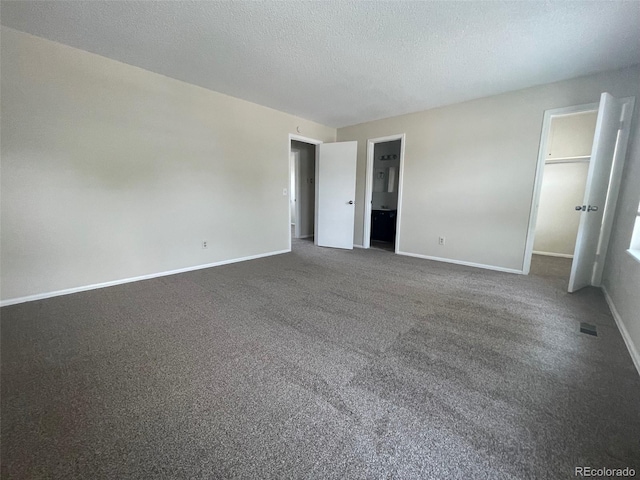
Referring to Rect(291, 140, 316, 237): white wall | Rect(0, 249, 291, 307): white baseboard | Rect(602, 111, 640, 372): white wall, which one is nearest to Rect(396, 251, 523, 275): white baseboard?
Rect(602, 111, 640, 372): white wall

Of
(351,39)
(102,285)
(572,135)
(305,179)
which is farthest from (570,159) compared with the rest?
(102,285)

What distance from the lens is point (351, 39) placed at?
2.28 meters

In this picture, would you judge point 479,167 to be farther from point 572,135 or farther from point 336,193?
point 336,193

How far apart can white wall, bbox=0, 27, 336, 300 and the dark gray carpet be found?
588mm

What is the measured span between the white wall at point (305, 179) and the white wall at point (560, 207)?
456 cm

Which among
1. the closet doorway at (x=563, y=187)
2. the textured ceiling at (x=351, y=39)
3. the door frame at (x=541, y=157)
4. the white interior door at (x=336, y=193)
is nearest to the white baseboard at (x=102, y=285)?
the white interior door at (x=336, y=193)

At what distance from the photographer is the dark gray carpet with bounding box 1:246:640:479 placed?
1.00m

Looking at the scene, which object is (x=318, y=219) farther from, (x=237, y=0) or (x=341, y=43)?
(x=237, y=0)

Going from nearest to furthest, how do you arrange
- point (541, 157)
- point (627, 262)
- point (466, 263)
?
point (627, 262) → point (541, 157) → point (466, 263)

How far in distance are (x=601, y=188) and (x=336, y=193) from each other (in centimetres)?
367

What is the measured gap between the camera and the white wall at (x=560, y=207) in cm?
429

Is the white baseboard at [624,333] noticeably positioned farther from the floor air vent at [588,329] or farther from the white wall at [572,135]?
the white wall at [572,135]

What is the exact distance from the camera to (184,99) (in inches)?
127

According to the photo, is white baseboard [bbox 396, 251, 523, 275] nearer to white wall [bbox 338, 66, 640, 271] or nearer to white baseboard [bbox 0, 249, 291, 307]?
white wall [bbox 338, 66, 640, 271]
